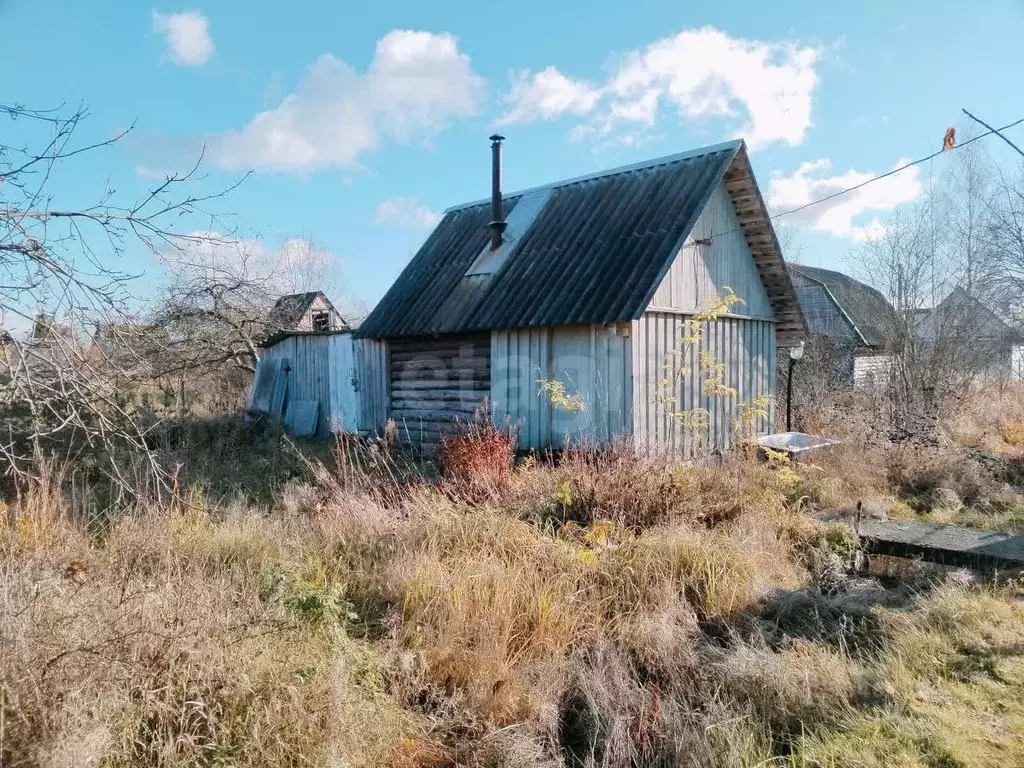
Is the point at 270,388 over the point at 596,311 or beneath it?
beneath

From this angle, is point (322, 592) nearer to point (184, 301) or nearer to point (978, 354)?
point (184, 301)

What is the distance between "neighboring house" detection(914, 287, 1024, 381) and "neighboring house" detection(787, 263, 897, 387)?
1.01 metres

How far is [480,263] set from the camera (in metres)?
12.1

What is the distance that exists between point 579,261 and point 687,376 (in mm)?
2485

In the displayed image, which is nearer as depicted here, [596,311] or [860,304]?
[596,311]

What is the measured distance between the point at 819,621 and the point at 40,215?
5.71 meters

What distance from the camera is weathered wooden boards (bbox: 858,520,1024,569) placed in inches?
243

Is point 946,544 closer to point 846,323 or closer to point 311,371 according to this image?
point 311,371

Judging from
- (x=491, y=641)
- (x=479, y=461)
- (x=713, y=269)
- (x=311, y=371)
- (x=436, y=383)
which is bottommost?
(x=491, y=641)

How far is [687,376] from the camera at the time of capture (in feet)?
33.7

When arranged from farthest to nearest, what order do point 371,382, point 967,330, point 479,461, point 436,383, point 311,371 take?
point 967,330 < point 311,371 < point 371,382 < point 436,383 < point 479,461

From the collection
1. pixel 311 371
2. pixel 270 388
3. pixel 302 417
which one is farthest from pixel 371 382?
pixel 270 388

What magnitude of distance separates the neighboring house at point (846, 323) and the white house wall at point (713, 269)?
532 cm

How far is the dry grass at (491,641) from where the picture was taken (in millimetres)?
3170
